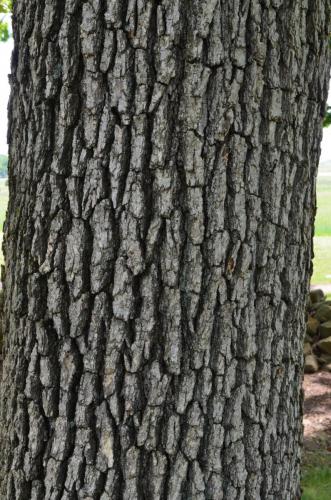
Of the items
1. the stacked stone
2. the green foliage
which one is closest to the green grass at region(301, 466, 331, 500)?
the stacked stone

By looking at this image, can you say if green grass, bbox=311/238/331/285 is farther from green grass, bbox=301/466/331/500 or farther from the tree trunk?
the tree trunk

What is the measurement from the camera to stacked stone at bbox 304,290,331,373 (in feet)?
23.5

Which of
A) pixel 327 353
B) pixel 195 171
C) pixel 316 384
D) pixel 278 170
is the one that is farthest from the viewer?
pixel 327 353

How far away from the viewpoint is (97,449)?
176cm

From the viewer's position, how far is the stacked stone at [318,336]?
7.17 m

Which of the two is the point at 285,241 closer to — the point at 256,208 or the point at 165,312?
the point at 256,208

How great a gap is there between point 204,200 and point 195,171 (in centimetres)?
8

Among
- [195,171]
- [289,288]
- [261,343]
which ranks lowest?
[261,343]

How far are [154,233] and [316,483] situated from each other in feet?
11.4

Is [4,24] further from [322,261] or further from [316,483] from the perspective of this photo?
[322,261]

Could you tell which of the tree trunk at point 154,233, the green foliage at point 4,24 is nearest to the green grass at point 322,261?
the green foliage at point 4,24

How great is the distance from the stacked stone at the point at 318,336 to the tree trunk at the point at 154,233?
5.47 m

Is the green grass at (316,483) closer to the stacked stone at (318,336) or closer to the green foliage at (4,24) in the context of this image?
the stacked stone at (318,336)

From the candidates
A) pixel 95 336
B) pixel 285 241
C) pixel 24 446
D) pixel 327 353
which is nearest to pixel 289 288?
pixel 285 241
